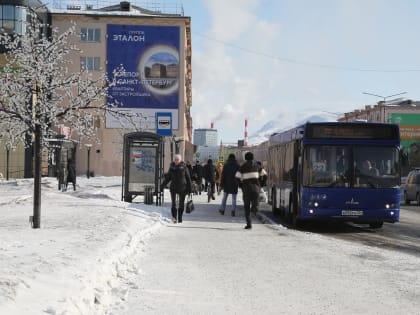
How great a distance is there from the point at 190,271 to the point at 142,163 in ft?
44.7

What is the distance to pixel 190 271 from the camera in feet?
29.5

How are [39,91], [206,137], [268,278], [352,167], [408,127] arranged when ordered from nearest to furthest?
[268,278] < [39,91] < [352,167] < [408,127] < [206,137]

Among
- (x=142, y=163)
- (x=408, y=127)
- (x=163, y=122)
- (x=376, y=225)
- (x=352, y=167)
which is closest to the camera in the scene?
(x=352, y=167)

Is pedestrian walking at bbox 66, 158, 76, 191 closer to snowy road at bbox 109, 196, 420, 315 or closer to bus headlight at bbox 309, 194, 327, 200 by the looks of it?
bus headlight at bbox 309, 194, 327, 200

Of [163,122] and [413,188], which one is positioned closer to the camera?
[163,122]

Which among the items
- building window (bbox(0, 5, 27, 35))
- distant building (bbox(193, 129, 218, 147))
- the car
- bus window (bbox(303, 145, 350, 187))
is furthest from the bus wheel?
distant building (bbox(193, 129, 218, 147))

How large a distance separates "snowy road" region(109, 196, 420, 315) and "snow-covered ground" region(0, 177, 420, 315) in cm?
1

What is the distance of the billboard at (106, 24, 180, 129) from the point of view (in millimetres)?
63281

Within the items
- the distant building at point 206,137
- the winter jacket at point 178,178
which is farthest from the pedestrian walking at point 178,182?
the distant building at point 206,137

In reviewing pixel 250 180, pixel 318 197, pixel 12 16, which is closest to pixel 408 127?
pixel 12 16

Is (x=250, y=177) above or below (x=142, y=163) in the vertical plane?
below

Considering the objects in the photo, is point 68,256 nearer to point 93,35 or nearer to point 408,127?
point 93,35

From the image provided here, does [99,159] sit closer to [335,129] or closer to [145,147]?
[145,147]

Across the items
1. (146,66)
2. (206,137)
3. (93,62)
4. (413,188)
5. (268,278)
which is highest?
(93,62)
